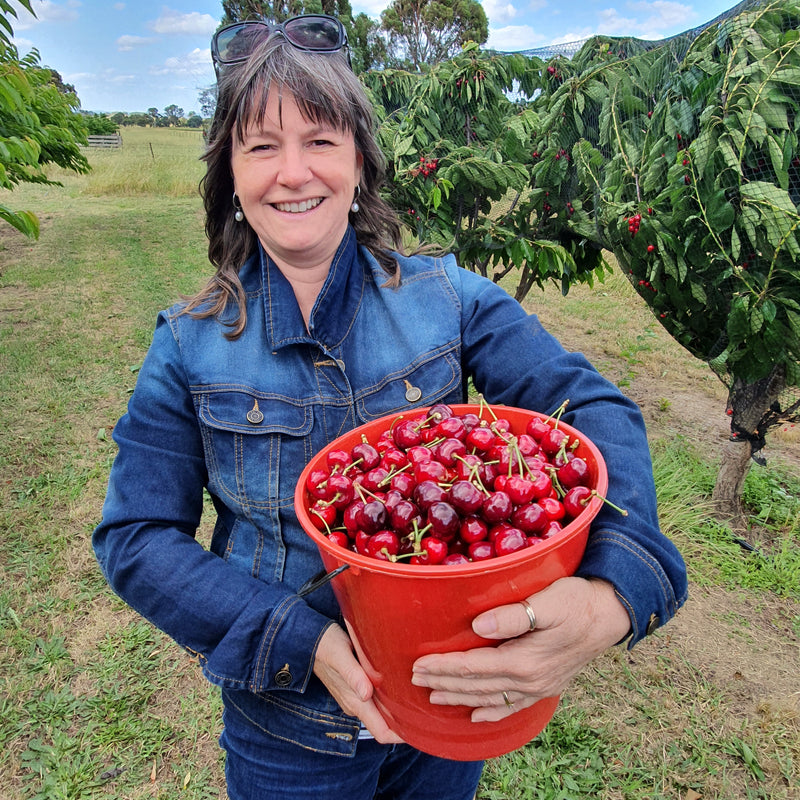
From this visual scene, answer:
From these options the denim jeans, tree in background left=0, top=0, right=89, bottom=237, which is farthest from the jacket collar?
tree in background left=0, top=0, right=89, bottom=237

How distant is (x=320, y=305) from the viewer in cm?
141

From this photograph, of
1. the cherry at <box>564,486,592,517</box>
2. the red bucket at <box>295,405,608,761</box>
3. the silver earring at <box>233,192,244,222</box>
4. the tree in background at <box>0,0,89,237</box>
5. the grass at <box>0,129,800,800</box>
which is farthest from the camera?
the tree in background at <box>0,0,89,237</box>

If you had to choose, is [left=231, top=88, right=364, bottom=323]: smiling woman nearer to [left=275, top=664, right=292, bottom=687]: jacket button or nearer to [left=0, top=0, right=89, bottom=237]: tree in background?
[left=275, top=664, right=292, bottom=687]: jacket button

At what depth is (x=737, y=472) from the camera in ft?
11.3

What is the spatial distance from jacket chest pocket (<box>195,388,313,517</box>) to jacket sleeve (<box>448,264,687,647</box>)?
0.48 metres

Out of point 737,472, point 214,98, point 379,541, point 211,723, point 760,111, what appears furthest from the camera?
point 737,472

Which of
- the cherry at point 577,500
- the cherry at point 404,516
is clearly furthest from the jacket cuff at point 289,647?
the cherry at point 577,500

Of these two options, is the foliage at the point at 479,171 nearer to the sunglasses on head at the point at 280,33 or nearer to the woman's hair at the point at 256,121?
the woman's hair at the point at 256,121

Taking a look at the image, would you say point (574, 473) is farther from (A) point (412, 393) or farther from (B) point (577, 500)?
(A) point (412, 393)

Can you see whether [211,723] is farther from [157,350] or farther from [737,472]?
[737,472]

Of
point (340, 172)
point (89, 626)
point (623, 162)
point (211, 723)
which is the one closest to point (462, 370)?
point (340, 172)

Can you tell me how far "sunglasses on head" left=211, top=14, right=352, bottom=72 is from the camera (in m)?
1.36

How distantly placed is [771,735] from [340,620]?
2.11 meters

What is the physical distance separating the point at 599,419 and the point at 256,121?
99 cm
